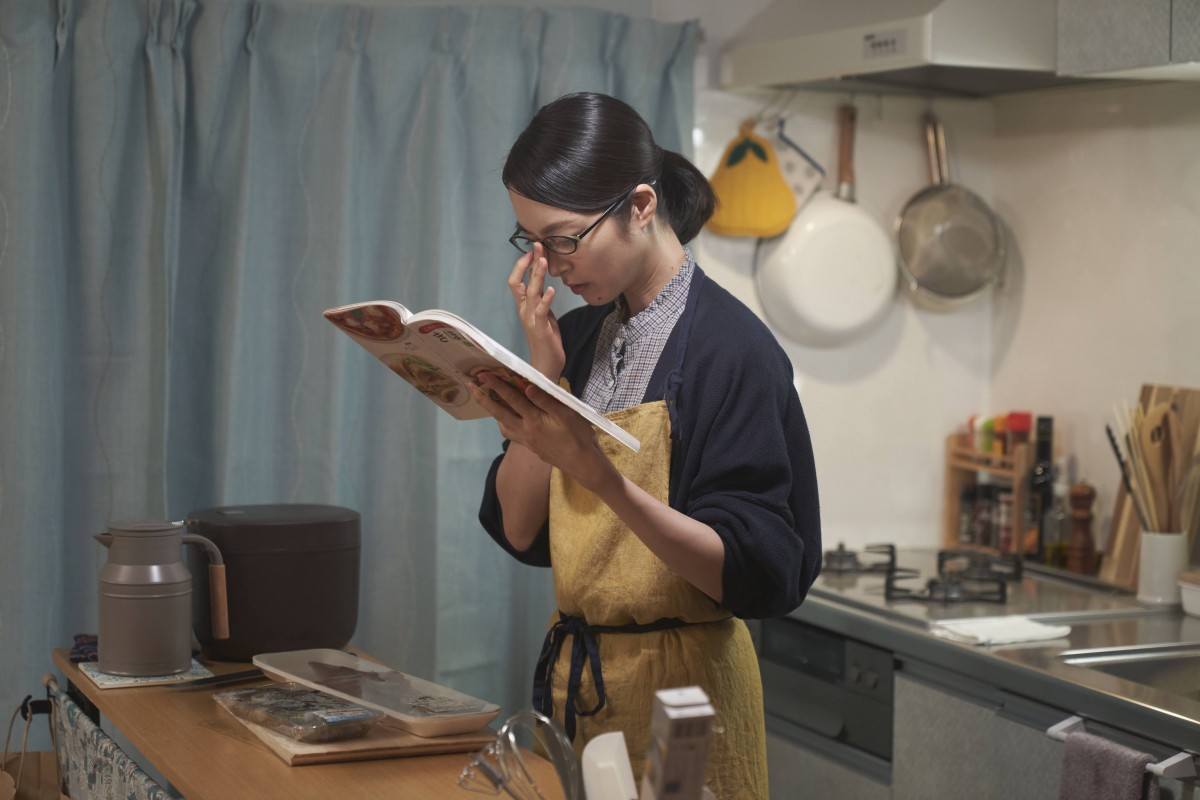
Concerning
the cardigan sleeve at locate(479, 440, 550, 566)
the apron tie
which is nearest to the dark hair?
the cardigan sleeve at locate(479, 440, 550, 566)

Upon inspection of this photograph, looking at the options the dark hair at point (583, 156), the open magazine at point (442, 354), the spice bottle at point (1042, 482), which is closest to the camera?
the open magazine at point (442, 354)

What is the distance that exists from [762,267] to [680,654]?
1.39 meters

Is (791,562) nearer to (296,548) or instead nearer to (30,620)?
(296,548)

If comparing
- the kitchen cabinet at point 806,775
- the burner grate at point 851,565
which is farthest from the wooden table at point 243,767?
the burner grate at point 851,565

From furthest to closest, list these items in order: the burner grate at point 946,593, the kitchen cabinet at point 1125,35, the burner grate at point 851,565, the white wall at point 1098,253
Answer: the burner grate at point 851,565 < the white wall at point 1098,253 < the burner grate at point 946,593 < the kitchen cabinet at point 1125,35

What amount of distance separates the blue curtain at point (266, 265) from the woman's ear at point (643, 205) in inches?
39.7

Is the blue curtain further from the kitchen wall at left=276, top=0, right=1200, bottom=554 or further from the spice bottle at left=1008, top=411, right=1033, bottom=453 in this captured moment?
the spice bottle at left=1008, top=411, right=1033, bottom=453

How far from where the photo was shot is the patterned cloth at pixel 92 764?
1.48 meters

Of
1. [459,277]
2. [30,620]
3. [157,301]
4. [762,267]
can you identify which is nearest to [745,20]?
[762,267]

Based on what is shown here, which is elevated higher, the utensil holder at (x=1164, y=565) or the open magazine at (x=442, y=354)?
the open magazine at (x=442, y=354)

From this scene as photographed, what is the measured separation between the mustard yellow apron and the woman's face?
155 mm

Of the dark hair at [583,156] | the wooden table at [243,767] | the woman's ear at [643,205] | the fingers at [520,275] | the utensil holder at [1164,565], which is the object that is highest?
the dark hair at [583,156]

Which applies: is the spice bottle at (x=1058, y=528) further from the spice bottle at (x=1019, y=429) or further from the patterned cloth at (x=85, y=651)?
the patterned cloth at (x=85, y=651)

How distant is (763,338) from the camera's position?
5.24ft
